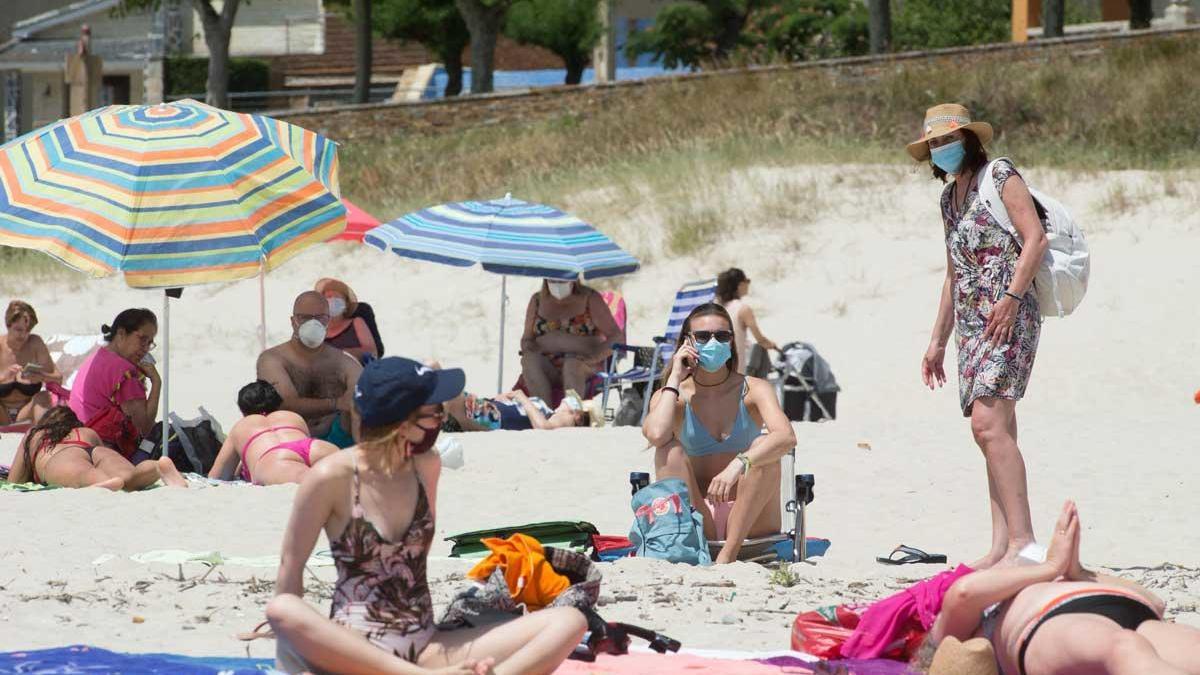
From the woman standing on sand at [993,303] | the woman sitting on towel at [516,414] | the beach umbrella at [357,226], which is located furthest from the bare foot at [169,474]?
the woman standing on sand at [993,303]

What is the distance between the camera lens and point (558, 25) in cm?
3647

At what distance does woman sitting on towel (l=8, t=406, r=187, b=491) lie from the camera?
802 centimetres

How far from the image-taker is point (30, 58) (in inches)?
1476

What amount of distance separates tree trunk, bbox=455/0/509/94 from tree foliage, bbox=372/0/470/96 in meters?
3.75

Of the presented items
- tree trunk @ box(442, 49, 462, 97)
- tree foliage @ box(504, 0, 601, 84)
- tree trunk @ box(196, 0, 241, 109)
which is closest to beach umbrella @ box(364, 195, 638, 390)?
tree trunk @ box(196, 0, 241, 109)

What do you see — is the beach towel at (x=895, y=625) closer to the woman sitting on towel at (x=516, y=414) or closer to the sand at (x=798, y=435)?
the sand at (x=798, y=435)

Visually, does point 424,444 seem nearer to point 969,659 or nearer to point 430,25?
point 969,659

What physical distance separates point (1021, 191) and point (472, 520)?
300 cm

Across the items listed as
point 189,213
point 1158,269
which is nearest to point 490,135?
point 1158,269

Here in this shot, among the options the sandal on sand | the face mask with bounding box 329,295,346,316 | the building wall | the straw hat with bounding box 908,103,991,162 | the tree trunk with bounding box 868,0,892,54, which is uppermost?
the building wall

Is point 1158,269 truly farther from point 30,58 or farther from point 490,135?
point 30,58

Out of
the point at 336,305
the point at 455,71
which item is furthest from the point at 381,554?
the point at 455,71

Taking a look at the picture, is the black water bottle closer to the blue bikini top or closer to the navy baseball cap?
the blue bikini top

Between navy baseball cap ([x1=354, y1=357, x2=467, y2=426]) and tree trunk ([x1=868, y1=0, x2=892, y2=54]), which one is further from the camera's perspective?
tree trunk ([x1=868, y1=0, x2=892, y2=54])
